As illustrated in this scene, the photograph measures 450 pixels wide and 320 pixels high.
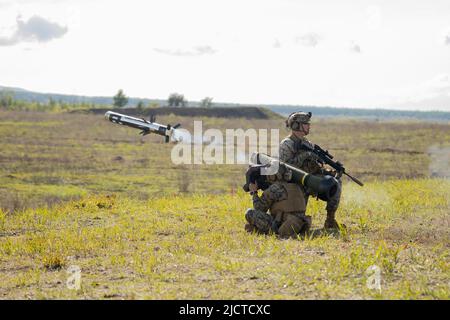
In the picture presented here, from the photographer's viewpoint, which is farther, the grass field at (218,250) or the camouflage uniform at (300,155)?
the camouflage uniform at (300,155)

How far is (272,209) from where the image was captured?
11312 mm

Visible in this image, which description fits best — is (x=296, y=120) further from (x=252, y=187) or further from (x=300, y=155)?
(x=252, y=187)

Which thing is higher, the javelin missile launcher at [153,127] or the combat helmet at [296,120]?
the combat helmet at [296,120]

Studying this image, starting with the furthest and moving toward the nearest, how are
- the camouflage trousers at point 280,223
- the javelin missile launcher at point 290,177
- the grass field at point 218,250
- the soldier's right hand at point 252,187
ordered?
the soldier's right hand at point 252,187 < the camouflage trousers at point 280,223 < the javelin missile launcher at point 290,177 < the grass field at point 218,250

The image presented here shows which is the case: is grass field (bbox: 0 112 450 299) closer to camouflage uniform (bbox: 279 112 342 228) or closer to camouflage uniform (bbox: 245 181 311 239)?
camouflage uniform (bbox: 245 181 311 239)

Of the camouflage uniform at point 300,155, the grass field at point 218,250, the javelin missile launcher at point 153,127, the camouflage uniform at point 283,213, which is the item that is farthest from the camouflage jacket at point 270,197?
the javelin missile launcher at point 153,127

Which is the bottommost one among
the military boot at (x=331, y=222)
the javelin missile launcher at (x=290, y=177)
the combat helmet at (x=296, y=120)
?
the military boot at (x=331, y=222)

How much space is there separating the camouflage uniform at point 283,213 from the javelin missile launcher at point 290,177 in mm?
230

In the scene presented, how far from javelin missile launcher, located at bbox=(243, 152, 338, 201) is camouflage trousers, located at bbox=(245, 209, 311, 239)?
19.5 inches

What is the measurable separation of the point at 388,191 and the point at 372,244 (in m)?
6.43

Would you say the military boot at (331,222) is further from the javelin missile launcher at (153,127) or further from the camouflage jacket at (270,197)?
the javelin missile launcher at (153,127)

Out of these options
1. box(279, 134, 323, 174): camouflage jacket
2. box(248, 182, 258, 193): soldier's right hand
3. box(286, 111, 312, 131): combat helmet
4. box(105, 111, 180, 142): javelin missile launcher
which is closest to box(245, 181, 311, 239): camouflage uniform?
box(248, 182, 258, 193): soldier's right hand

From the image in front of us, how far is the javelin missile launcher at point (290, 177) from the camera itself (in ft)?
35.0
